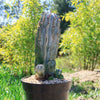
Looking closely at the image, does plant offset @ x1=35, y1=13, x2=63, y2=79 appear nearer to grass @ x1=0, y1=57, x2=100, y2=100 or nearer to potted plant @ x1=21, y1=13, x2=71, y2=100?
potted plant @ x1=21, y1=13, x2=71, y2=100

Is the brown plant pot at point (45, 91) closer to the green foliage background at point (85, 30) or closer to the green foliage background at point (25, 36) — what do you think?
the green foliage background at point (25, 36)

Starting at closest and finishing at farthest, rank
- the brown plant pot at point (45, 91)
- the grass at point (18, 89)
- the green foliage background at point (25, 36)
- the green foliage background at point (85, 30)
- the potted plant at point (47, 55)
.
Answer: the brown plant pot at point (45, 91), the potted plant at point (47, 55), the grass at point (18, 89), the green foliage background at point (25, 36), the green foliage background at point (85, 30)

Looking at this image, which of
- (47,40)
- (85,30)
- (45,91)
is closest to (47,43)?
(47,40)

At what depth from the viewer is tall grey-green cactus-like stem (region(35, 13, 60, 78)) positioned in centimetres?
234

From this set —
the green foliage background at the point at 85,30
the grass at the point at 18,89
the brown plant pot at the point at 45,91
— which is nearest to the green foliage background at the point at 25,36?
the grass at the point at 18,89

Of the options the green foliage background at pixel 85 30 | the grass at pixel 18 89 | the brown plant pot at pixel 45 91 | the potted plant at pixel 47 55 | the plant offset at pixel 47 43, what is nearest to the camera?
the brown plant pot at pixel 45 91

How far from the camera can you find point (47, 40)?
2.36 meters

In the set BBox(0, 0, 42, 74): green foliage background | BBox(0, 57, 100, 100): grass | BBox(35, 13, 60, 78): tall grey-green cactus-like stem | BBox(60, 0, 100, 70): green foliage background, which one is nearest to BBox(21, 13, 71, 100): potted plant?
BBox(35, 13, 60, 78): tall grey-green cactus-like stem

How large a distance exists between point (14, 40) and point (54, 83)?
8.78 ft

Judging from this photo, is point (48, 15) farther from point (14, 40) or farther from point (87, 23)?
point (87, 23)

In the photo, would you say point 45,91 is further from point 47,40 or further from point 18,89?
point 18,89

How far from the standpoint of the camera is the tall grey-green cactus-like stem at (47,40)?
2.34 metres

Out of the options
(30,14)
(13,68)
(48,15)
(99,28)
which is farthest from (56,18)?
(99,28)

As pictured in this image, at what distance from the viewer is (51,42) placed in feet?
7.82
